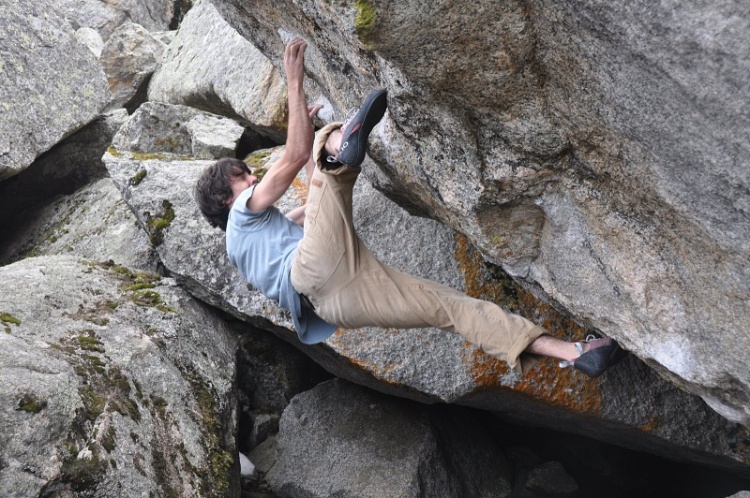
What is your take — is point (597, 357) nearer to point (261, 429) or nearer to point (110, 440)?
point (110, 440)

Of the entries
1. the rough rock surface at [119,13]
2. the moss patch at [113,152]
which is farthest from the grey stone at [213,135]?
the rough rock surface at [119,13]

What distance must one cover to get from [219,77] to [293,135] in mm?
5905

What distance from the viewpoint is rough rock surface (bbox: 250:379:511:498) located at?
27.5ft

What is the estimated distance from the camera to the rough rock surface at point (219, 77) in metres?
10.9

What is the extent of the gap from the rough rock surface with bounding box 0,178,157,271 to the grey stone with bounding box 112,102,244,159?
2.93 feet

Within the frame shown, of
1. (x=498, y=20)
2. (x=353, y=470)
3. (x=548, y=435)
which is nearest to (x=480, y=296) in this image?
(x=353, y=470)

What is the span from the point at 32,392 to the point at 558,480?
600 centimetres

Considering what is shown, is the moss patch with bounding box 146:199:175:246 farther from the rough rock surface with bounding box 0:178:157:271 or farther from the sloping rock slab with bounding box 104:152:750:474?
the rough rock surface with bounding box 0:178:157:271

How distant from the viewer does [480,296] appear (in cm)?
815

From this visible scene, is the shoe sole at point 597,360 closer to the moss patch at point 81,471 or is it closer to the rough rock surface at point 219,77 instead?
the moss patch at point 81,471

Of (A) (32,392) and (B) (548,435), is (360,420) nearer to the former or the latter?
(B) (548,435)

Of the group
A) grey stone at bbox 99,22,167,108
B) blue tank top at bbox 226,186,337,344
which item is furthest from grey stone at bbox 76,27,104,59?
blue tank top at bbox 226,186,337,344

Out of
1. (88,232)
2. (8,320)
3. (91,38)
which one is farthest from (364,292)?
(91,38)

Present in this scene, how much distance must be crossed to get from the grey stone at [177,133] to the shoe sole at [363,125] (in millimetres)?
5475
